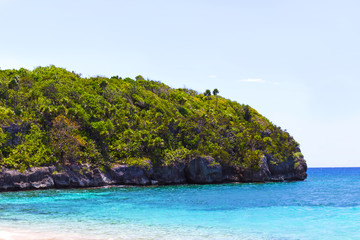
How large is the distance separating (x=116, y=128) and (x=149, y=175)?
1095 cm

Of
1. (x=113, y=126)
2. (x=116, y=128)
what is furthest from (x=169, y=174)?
(x=113, y=126)

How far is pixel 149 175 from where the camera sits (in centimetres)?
5447

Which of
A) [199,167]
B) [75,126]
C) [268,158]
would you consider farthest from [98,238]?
[268,158]

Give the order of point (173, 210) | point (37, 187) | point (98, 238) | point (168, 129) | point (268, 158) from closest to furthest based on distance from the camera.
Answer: point (98, 238)
point (173, 210)
point (37, 187)
point (168, 129)
point (268, 158)

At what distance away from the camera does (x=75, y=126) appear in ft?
168

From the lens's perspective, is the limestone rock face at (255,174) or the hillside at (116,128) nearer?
the hillside at (116,128)

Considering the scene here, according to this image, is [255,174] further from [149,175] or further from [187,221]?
[187,221]

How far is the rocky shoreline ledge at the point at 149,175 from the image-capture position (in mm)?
42188

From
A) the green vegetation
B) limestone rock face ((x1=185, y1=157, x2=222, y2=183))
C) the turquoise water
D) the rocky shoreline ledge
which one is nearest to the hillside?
the green vegetation

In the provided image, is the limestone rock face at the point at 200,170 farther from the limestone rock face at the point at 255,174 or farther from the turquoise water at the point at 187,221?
the turquoise water at the point at 187,221

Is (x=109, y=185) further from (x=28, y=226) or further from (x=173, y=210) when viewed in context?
(x=28, y=226)

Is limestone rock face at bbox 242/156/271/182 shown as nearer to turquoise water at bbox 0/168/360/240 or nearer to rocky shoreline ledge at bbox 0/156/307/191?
rocky shoreline ledge at bbox 0/156/307/191

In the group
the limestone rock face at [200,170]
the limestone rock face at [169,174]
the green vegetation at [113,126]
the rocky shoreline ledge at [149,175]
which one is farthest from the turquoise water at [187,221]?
the limestone rock face at [200,170]

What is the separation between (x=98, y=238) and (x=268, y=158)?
2316 inches
